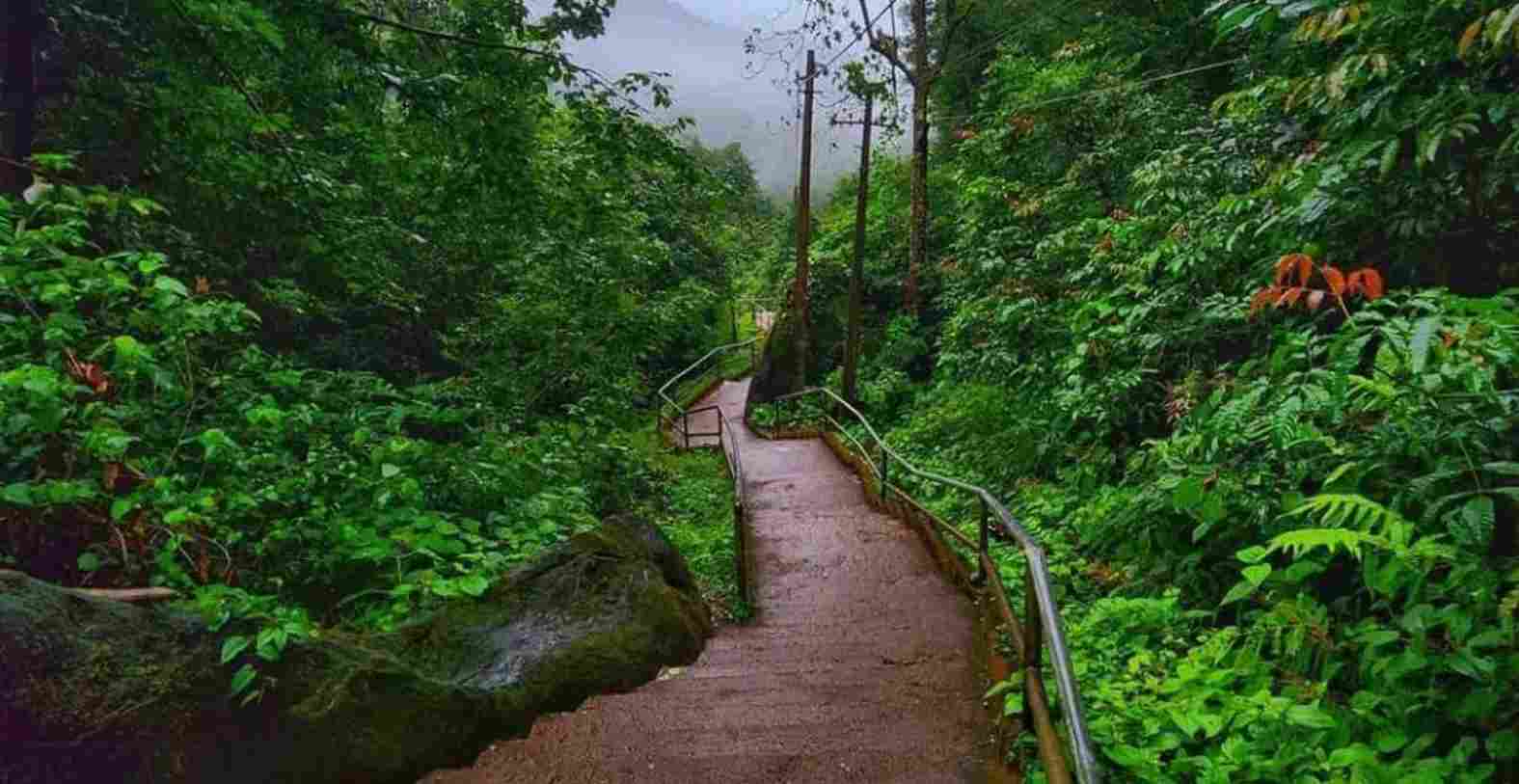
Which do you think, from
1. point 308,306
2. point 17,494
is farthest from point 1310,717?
point 308,306

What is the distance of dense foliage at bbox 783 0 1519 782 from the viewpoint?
2629mm

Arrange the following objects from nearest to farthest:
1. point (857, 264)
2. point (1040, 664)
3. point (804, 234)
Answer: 1. point (1040, 664)
2. point (857, 264)
3. point (804, 234)

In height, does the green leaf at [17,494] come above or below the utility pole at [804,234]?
below

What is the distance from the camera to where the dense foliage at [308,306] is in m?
3.11

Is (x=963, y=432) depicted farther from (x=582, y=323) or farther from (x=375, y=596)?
(x=375, y=596)

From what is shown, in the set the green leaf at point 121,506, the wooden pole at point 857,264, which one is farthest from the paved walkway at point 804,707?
the wooden pole at point 857,264

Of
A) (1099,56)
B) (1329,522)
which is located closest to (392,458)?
(1329,522)

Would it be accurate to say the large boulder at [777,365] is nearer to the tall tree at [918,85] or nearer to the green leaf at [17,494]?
the tall tree at [918,85]

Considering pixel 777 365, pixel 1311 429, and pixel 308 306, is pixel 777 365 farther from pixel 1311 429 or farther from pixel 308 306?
pixel 1311 429

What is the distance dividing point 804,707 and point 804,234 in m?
14.5

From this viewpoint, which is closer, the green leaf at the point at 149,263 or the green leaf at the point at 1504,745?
the green leaf at the point at 1504,745

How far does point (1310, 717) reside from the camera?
2436mm

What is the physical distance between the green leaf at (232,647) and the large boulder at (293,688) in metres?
0.15

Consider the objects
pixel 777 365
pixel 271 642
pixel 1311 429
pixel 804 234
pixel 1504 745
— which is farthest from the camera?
pixel 777 365
